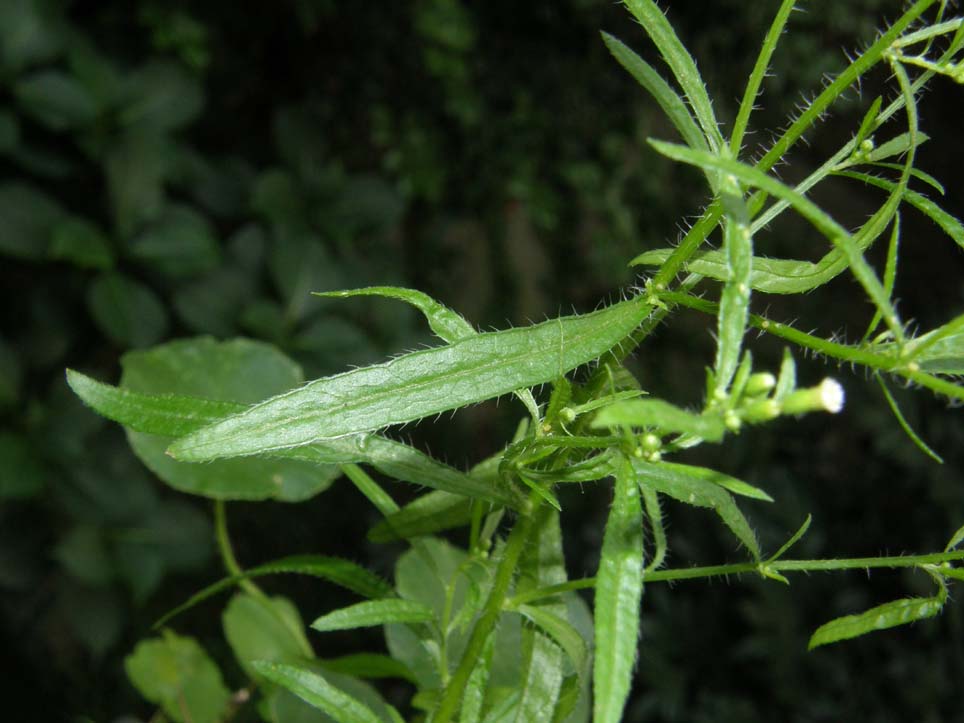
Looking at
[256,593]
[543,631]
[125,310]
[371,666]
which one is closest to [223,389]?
[256,593]

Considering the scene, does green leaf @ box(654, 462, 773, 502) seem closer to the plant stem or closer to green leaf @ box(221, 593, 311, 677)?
the plant stem

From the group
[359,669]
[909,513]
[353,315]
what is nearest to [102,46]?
[353,315]

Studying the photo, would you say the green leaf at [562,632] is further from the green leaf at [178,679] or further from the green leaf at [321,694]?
the green leaf at [178,679]

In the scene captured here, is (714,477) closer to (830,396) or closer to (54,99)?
(830,396)

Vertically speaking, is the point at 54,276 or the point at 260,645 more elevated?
the point at 260,645

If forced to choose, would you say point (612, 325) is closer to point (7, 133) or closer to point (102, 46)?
point (7, 133)
